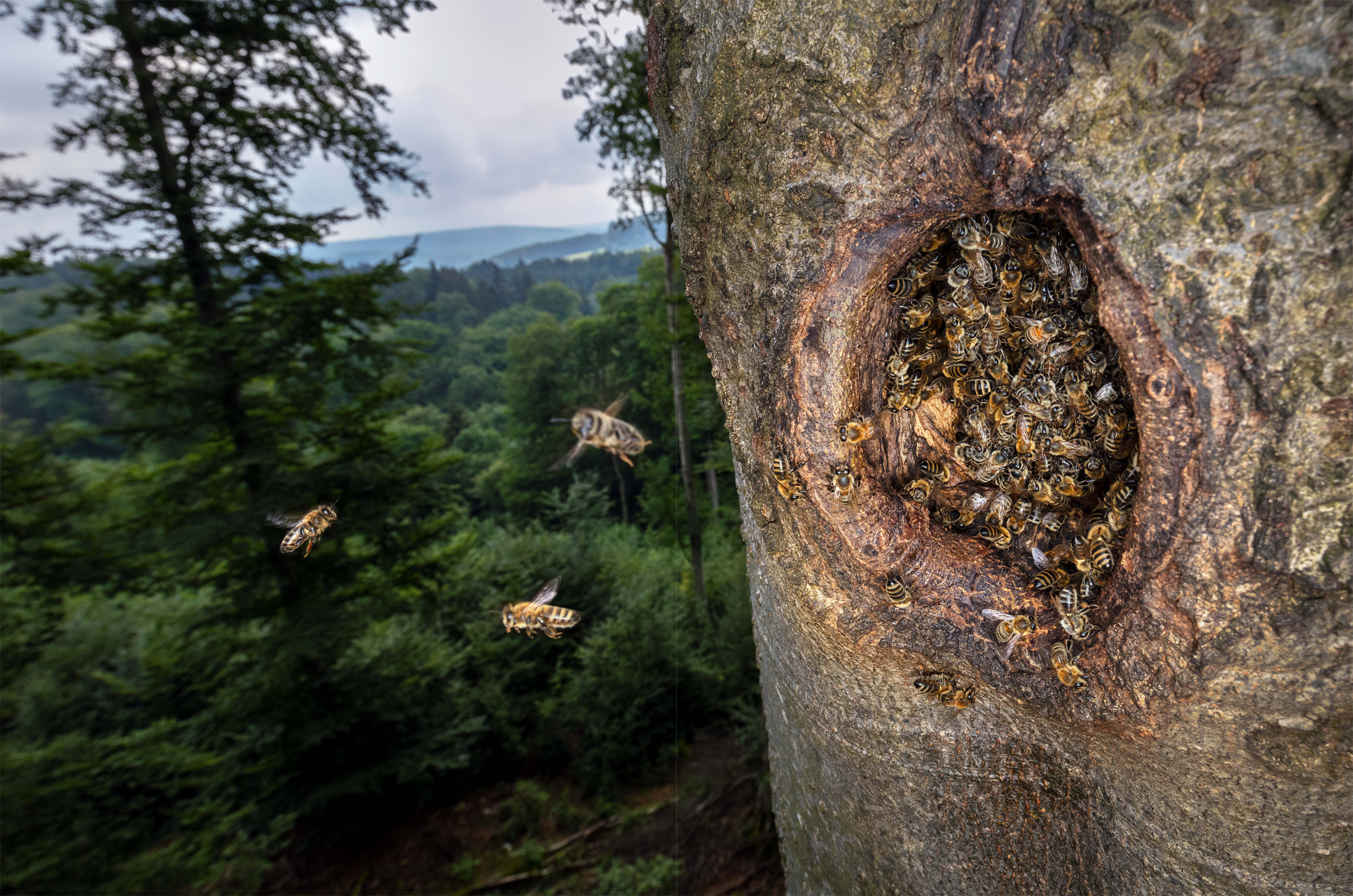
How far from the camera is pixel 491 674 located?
358 inches

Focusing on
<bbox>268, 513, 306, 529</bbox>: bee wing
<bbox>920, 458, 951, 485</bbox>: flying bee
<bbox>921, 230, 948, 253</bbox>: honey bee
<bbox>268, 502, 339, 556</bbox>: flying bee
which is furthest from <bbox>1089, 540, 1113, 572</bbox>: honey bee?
<bbox>268, 513, 306, 529</bbox>: bee wing

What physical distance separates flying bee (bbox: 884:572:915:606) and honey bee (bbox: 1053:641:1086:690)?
31 centimetres

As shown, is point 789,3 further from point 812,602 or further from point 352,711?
point 352,711

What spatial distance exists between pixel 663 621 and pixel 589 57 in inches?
341

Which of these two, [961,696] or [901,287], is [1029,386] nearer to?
[901,287]

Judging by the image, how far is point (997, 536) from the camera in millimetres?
1423

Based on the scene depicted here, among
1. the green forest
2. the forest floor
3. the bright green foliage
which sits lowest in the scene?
the forest floor

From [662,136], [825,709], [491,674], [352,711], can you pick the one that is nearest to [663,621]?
[491,674]

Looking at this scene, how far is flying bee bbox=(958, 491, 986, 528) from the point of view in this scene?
58.7 inches

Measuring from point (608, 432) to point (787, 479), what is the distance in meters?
1.59

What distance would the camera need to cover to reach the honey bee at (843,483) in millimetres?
1316

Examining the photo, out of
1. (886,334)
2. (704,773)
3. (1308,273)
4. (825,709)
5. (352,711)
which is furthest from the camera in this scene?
(704,773)

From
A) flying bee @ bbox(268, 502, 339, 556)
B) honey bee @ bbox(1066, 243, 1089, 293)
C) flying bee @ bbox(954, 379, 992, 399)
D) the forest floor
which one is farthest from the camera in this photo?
the forest floor

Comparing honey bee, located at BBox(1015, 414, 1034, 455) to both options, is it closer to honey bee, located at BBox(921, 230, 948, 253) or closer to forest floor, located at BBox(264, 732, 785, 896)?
honey bee, located at BBox(921, 230, 948, 253)
